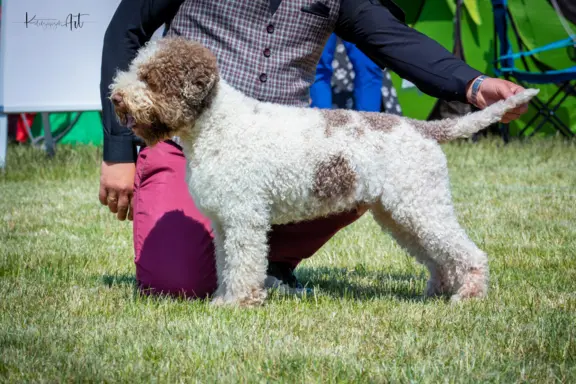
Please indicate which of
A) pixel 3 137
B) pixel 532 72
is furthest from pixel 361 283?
pixel 532 72

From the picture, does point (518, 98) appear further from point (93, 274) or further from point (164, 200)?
point (93, 274)

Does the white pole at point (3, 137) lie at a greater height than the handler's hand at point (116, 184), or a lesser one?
lesser

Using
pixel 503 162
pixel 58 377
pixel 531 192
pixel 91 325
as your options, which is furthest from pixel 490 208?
pixel 58 377

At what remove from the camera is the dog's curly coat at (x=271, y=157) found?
3184 mm

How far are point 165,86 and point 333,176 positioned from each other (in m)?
0.77

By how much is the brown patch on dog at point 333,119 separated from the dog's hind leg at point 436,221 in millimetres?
321

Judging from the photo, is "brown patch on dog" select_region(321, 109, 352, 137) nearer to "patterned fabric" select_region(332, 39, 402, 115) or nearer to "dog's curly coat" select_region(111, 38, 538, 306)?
"dog's curly coat" select_region(111, 38, 538, 306)

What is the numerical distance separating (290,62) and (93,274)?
1552mm

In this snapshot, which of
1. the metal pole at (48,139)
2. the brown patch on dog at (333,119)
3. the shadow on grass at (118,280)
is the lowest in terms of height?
the metal pole at (48,139)

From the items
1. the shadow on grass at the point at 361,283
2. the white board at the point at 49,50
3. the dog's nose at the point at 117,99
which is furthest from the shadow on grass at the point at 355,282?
the white board at the point at 49,50

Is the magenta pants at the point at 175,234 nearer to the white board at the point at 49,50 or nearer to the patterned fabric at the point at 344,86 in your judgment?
the white board at the point at 49,50

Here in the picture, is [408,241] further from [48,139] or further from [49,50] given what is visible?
[48,139]

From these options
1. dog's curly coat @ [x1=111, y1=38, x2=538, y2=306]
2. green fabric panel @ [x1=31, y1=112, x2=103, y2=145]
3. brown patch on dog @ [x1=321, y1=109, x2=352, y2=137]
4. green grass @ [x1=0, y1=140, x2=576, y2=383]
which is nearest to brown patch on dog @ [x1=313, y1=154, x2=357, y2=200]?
dog's curly coat @ [x1=111, y1=38, x2=538, y2=306]
